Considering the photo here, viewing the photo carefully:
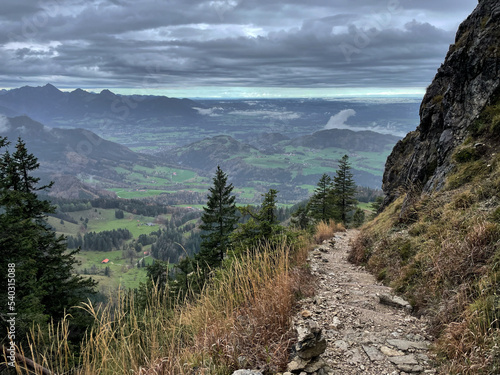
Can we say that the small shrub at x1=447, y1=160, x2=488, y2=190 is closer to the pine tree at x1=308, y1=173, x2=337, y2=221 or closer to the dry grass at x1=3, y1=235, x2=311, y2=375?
the dry grass at x1=3, y1=235, x2=311, y2=375

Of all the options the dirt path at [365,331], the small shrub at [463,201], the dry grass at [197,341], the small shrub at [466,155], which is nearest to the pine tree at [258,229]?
the dirt path at [365,331]

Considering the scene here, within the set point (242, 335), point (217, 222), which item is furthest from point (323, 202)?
point (242, 335)

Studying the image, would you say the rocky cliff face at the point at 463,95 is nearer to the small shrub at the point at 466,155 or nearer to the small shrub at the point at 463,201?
the small shrub at the point at 466,155

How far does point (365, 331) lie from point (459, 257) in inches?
90.0

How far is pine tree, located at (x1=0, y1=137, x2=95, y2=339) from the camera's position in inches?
565

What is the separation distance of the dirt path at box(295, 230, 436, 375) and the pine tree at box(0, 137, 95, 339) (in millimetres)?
14456

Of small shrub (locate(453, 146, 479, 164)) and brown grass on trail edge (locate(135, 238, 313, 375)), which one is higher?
→ small shrub (locate(453, 146, 479, 164))

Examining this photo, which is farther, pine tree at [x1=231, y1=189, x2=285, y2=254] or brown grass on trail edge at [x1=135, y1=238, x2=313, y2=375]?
pine tree at [x1=231, y1=189, x2=285, y2=254]

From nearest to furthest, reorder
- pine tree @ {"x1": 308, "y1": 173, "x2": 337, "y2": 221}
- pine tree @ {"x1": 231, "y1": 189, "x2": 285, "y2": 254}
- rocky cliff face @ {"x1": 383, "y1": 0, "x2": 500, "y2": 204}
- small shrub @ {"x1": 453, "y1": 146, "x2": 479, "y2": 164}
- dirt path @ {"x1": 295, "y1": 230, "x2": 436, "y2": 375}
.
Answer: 1. dirt path @ {"x1": 295, "y1": 230, "x2": 436, "y2": 375}
2. small shrub @ {"x1": 453, "y1": 146, "x2": 479, "y2": 164}
3. rocky cliff face @ {"x1": 383, "y1": 0, "x2": 500, "y2": 204}
4. pine tree @ {"x1": 231, "y1": 189, "x2": 285, "y2": 254}
5. pine tree @ {"x1": 308, "y1": 173, "x2": 337, "y2": 221}

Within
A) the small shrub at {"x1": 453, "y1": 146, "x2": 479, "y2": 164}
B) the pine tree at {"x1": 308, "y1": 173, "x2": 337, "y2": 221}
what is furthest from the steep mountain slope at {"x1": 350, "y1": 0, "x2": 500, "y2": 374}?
the pine tree at {"x1": 308, "y1": 173, "x2": 337, "y2": 221}

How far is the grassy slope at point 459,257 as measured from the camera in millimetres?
3699

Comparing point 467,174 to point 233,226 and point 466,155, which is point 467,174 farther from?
point 233,226

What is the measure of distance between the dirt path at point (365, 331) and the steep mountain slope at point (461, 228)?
0.33 metres

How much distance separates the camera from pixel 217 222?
102 feet
